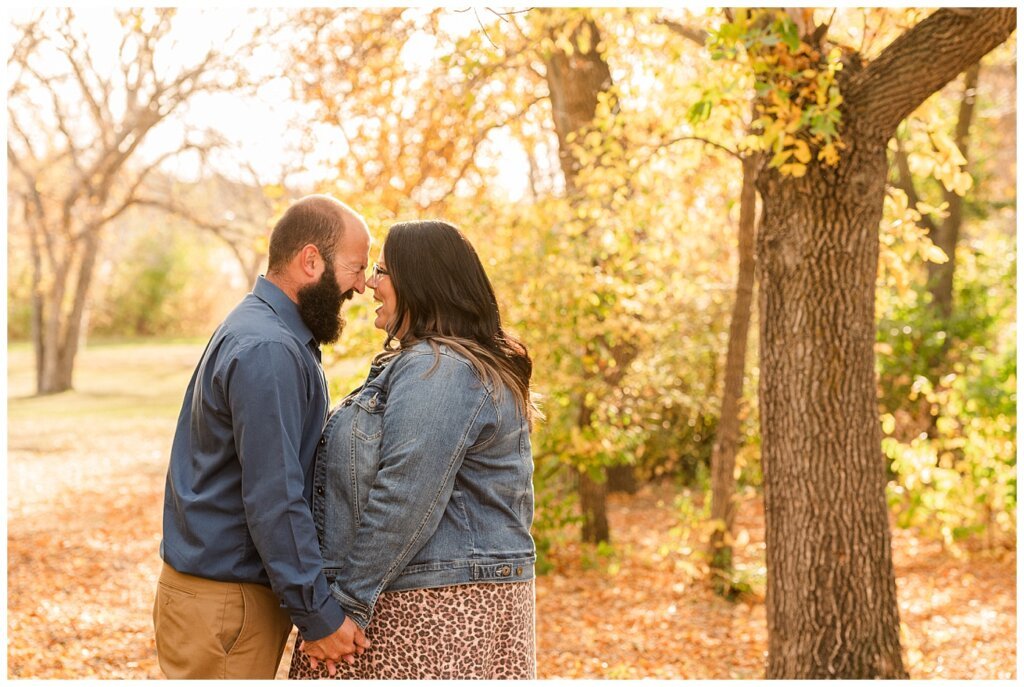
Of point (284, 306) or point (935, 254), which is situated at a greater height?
point (935, 254)

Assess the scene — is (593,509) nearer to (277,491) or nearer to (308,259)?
(308,259)

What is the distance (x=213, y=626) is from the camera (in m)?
2.54

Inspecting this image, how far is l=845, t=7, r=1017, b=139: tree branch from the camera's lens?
388 cm

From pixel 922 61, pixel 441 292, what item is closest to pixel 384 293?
pixel 441 292

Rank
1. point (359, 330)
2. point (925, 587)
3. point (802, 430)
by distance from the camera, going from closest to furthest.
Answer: point (802, 430)
point (359, 330)
point (925, 587)

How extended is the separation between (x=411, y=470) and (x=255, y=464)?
1.33 ft

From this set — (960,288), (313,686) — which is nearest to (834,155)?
(313,686)

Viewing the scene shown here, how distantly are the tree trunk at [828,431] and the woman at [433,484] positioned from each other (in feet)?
7.22

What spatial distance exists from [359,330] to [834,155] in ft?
11.0

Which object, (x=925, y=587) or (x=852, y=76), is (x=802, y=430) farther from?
(x=925, y=587)

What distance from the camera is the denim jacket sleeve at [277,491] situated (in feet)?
7.79

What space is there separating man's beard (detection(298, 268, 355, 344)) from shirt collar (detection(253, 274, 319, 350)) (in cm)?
2

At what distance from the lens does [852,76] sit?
13.9ft

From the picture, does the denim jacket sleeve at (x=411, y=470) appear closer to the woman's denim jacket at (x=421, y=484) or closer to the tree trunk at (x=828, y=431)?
the woman's denim jacket at (x=421, y=484)
